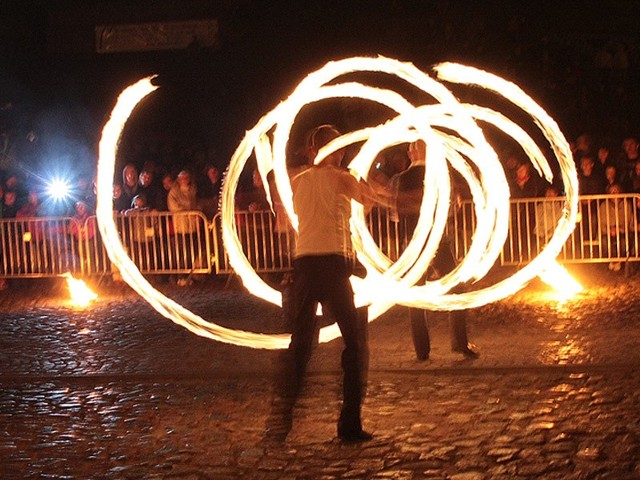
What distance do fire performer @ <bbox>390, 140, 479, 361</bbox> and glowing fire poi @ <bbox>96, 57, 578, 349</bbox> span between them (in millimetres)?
86

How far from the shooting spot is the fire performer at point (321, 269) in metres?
6.14

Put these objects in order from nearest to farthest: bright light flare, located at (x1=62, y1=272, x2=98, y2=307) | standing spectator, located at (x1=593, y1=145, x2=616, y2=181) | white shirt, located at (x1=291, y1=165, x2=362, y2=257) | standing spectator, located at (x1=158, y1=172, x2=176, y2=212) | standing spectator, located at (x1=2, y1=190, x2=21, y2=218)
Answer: white shirt, located at (x1=291, y1=165, x2=362, y2=257), bright light flare, located at (x1=62, y1=272, x2=98, y2=307), standing spectator, located at (x1=593, y1=145, x2=616, y2=181), standing spectator, located at (x1=158, y1=172, x2=176, y2=212), standing spectator, located at (x1=2, y1=190, x2=21, y2=218)

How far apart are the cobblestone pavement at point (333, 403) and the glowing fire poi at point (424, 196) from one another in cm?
47

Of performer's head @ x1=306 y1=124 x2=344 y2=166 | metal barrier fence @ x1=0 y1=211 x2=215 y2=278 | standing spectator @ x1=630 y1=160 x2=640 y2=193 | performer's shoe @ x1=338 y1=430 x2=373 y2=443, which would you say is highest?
performer's head @ x1=306 y1=124 x2=344 y2=166

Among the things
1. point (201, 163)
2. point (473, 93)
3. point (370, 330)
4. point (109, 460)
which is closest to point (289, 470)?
point (109, 460)

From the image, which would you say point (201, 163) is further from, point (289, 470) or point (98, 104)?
point (289, 470)

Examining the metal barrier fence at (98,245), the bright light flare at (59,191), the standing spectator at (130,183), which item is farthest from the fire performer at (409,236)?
the bright light flare at (59,191)

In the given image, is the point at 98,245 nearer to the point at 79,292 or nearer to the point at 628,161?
the point at 79,292

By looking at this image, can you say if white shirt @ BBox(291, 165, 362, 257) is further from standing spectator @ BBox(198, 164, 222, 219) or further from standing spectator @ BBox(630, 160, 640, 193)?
standing spectator @ BBox(198, 164, 222, 219)

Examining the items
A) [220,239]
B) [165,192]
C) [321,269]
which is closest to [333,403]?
[321,269]

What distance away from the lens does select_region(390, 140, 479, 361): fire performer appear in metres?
8.03

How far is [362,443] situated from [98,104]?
18.3 m

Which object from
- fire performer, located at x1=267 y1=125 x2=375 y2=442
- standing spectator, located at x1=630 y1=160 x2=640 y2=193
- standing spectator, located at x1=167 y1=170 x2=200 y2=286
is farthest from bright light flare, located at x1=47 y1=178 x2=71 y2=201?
fire performer, located at x1=267 y1=125 x2=375 y2=442

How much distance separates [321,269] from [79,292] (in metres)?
7.54
